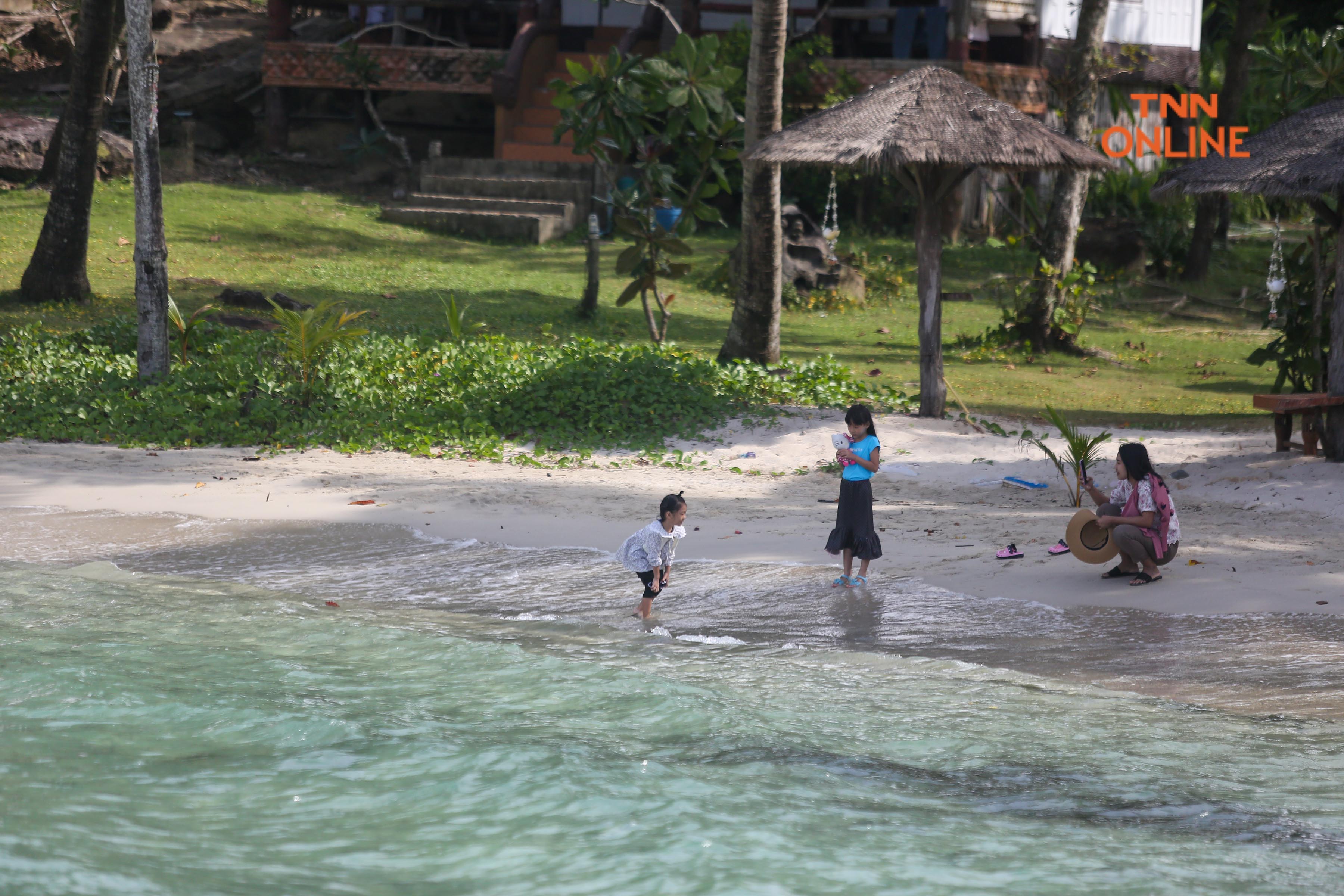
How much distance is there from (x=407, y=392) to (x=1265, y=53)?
20483 millimetres

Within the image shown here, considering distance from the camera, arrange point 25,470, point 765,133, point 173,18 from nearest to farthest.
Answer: point 25,470
point 765,133
point 173,18

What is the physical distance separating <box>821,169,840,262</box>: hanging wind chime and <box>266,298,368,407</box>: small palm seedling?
9.01m

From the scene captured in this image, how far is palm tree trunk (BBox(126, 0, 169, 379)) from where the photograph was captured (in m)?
11.9

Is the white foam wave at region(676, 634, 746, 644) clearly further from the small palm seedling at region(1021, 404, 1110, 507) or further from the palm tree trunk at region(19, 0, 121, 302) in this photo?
the palm tree trunk at region(19, 0, 121, 302)

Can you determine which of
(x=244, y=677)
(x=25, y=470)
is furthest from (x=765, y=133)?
(x=244, y=677)

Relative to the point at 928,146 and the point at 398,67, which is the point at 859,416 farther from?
the point at 398,67

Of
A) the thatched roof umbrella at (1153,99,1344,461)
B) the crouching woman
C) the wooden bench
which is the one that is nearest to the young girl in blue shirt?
the crouching woman

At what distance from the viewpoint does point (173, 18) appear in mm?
25703

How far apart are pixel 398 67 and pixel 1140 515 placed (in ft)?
60.9

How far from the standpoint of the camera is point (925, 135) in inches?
453

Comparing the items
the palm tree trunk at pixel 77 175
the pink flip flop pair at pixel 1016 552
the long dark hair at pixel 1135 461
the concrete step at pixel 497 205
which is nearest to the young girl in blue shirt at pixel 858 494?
the pink flip flop pair at pixel 1016 552

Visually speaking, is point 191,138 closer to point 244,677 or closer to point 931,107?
point 931,107

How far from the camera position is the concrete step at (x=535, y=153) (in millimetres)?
22078
